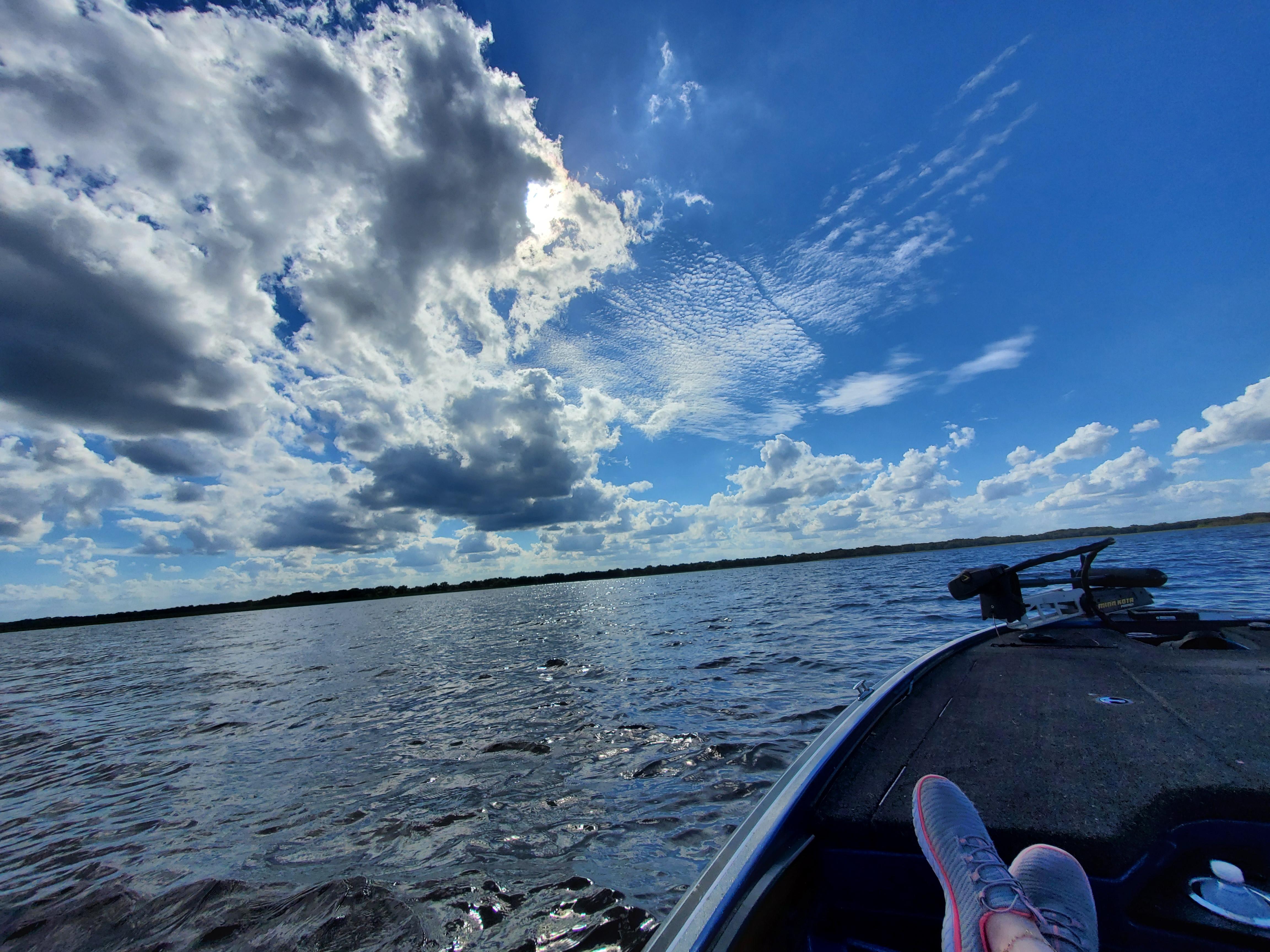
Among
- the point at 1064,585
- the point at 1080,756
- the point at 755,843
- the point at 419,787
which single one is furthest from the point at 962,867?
the point at 1064,585

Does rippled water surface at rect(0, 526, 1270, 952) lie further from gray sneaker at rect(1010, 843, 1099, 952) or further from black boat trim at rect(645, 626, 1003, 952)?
gray sneaker at rect(1010, 843, 1099, 952)

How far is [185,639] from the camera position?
46781 millimetres

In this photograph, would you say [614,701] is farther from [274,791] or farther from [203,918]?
[203,918]

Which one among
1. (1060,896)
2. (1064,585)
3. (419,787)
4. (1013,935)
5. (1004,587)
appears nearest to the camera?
(1013,935)

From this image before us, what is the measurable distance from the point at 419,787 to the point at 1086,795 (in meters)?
6.72

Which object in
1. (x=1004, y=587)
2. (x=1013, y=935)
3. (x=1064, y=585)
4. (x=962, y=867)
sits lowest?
(x=1013, y=935)

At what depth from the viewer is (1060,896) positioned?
2156 mm

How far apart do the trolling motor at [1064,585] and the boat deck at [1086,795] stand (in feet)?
8.37

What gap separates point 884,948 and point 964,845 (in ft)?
2.01

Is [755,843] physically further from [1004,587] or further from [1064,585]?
[1064,585]

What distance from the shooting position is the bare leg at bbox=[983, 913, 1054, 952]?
199 cm

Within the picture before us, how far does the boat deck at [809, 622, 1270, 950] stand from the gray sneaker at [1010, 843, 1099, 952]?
27 cm

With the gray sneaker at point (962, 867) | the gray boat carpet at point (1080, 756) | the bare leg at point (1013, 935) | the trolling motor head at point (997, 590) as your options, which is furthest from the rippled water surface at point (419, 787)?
the bare leg at point (1013, 935)

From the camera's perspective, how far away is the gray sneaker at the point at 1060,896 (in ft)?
6.72
